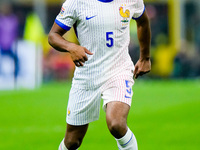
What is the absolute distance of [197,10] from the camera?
32906 millimetres

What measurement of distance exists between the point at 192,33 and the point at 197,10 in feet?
10.3

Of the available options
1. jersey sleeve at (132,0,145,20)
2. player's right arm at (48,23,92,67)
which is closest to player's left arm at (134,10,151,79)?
jersey sleeve at (132,0,145,20)

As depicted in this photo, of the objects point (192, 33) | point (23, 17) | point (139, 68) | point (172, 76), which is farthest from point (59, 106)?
point (23, 17)

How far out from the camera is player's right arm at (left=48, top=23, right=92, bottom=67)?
6457 mm

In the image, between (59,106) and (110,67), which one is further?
(59,106)

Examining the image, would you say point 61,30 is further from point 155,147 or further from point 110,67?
point 155,147

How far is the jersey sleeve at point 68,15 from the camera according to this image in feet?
22.5

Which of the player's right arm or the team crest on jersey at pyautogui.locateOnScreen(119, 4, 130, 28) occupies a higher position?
the team crest on jersey at pyautogui.locateOnScreen(119, 4, 130, 28)

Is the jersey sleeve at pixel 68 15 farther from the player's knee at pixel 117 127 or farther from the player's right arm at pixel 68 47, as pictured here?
the player's knee at pixel 117 127

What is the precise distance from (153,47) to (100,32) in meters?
22.3

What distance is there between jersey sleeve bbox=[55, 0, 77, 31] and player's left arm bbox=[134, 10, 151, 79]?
908mm

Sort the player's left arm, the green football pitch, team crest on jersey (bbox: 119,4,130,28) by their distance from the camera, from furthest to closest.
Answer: the green football pitch < the player's left arm < team crest on jersey (bbox: 119,4,130,28)

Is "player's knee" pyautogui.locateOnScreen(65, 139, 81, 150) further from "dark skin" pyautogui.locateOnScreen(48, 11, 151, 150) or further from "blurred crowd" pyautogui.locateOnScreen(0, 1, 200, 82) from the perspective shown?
"blurred crowd" pyautogui.locateOnScreen(0, 1, 200, 82)

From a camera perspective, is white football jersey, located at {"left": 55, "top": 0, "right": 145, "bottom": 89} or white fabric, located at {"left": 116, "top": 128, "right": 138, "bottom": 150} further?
white football jersey, located at {"left": 55, "top": 0, "right": 145, "bottom": 89}
